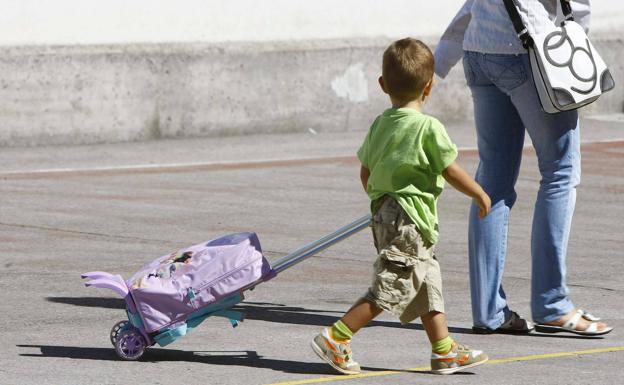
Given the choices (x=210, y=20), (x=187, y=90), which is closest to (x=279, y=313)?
(x=187, y=90)

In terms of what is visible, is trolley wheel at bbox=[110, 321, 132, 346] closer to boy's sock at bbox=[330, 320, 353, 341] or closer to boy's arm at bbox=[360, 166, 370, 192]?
boy's sock at bbox=[330, 320, 353, 341]

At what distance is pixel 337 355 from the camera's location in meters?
5.22

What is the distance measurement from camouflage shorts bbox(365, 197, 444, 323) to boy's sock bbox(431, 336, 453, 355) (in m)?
0.10

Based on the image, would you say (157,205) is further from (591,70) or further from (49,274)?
(591,70)

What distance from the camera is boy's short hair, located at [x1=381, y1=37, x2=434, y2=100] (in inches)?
206

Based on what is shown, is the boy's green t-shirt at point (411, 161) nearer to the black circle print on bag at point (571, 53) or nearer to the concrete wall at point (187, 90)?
the black circle print on bag at point (571, 53)

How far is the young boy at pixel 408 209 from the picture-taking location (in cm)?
523

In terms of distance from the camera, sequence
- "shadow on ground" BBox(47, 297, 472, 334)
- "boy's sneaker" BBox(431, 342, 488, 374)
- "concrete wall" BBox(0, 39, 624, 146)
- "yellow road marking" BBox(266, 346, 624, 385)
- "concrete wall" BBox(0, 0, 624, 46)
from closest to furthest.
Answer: "yellow road marking" BBox(266, 346, 624, 385) < "boy's sneaker" BBox(431, 342, 488, 374) < "shadow on ground" BBox(47, 297, 472, 334) < "concrete wall" BBox(0, 39, 624, 146) < "concrete wall" BBox(0, 0, 624, 46)

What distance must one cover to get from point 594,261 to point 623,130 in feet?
25.4

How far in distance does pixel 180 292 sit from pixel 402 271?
0.80m

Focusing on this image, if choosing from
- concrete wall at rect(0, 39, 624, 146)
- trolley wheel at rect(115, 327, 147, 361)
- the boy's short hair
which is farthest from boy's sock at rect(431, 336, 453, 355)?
concrete wall at rect(0, 39, 624, 146)

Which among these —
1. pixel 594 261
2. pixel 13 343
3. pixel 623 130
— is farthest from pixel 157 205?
pixel 623 130

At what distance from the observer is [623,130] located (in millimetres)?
15344

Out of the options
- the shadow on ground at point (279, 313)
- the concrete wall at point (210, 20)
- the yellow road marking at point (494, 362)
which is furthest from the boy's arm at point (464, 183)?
the concrete wall at point (210, 20)
